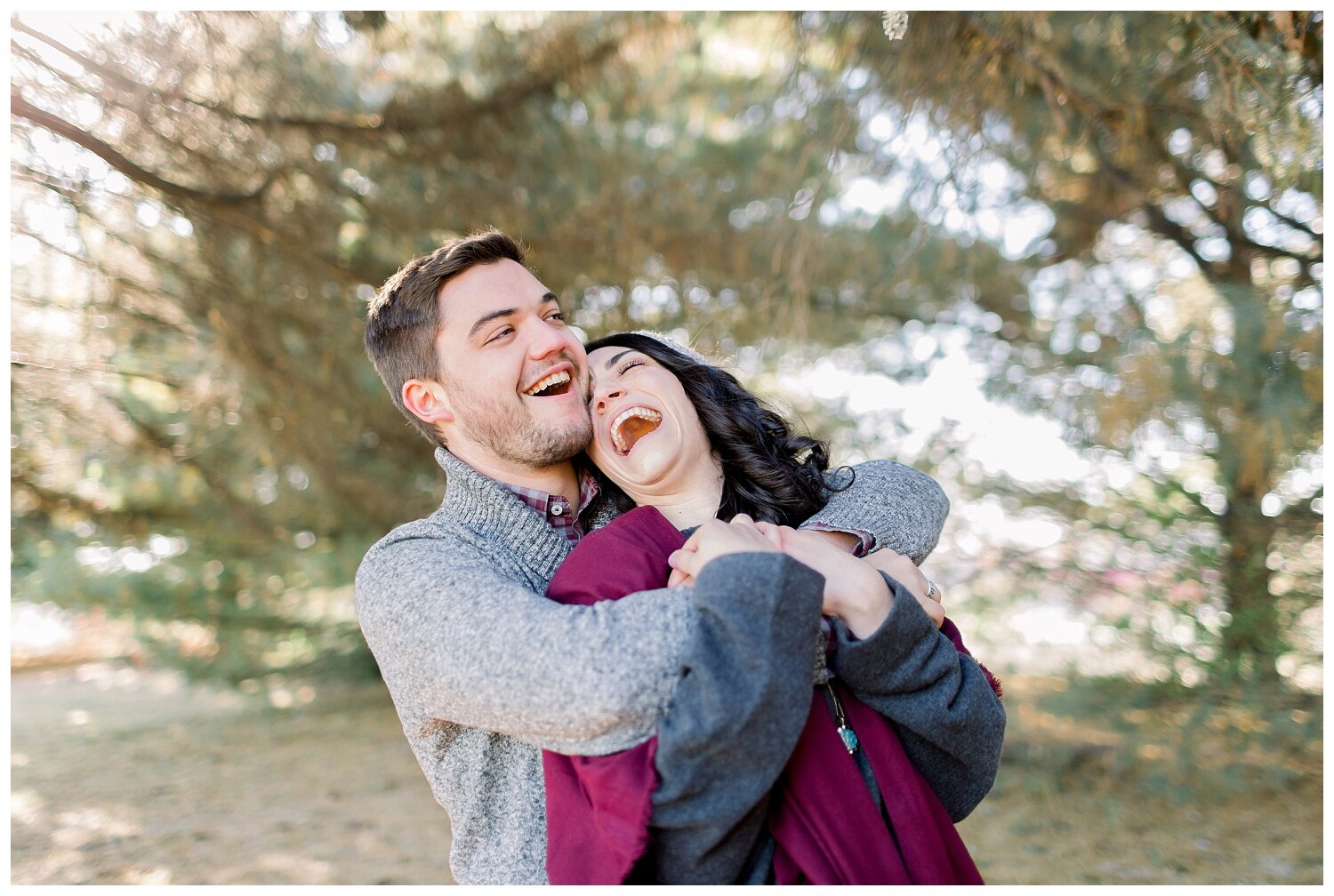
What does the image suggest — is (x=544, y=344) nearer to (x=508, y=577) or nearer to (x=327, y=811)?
(x=508, y=577)

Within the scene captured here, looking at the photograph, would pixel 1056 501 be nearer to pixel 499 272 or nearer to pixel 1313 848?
pixel 1313 848

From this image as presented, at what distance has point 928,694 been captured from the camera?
153cm

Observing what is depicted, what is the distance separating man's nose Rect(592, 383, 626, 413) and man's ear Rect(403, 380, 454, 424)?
0.31 metres

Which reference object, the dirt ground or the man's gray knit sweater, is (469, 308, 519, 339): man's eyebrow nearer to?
the man's gray knit sweater

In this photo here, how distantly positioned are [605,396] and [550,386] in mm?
118

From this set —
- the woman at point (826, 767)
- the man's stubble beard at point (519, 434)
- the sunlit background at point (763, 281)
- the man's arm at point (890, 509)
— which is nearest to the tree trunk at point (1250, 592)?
the sunlit background at point (763, 281)

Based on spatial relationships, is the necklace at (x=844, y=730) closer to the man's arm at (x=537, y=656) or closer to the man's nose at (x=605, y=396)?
the man's arm at (x=537, y=656)

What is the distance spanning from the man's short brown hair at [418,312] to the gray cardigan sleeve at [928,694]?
109 centimetres

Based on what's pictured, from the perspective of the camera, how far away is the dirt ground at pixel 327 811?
14.0 feet

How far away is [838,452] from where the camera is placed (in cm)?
530

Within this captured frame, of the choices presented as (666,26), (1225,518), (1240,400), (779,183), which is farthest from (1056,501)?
(666,26)

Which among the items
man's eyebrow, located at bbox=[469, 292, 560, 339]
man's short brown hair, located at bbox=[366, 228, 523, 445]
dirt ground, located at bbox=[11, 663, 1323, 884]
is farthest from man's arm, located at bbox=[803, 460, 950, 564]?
dirt ground, located at bbox=[11, 663, 1323, 884]

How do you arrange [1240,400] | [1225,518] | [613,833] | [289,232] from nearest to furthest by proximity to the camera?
[613,833], [1240,400], [289,232], [1225,518]

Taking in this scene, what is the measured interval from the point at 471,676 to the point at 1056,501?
12.3ft
